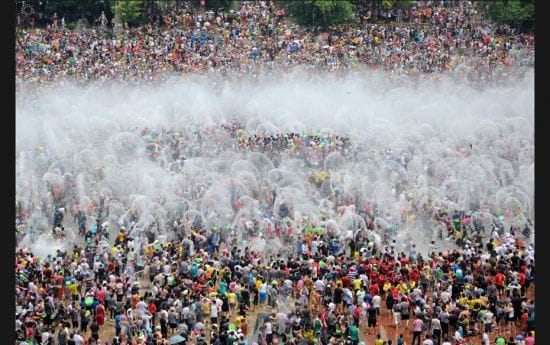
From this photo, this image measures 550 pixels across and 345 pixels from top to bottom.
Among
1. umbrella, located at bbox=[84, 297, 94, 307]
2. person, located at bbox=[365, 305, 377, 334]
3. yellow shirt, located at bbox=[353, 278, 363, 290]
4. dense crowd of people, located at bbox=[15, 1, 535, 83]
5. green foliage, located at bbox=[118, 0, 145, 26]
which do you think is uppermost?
green foliage, located at bbox=[118, 0, 145, 26]

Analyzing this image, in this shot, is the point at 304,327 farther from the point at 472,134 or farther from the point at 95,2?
the point at 95,2

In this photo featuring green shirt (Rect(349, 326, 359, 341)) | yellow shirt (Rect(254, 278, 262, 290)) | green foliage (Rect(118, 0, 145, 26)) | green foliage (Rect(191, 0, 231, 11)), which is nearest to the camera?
green shirt (Rect(349, 326, 359, 341))

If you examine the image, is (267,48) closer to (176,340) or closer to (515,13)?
(515,13)

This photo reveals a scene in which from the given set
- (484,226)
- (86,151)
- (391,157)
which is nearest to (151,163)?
(86,151)

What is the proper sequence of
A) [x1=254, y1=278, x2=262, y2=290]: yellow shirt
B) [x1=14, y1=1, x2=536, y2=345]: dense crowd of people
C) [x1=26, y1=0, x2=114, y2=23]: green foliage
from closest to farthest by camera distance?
[x1=14, y1=1, x2=536, y2=345]: dense crowd of people < [x1=254, y1=278, x2=262, y2=290]: yellow shirt < [x1=26, y1=0, x2=114, y2=23]: green foliage

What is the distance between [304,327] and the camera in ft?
124

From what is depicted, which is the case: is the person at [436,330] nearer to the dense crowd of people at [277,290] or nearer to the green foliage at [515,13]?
the dense crowd of people at [277,290]

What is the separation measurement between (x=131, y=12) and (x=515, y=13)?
22.7 meters

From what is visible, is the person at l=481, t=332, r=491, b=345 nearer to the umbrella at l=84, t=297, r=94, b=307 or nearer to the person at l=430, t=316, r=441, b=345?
the person at l=430, t=316, r=441, b=345

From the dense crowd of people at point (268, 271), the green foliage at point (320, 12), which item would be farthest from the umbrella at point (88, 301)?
the green foliage at point (320, 12)

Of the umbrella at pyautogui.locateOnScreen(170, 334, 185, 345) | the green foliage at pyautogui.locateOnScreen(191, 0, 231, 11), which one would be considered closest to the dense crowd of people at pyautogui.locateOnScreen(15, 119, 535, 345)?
the umbrella at pyautogui.locateOnScreen(170, 334, 185, 345)

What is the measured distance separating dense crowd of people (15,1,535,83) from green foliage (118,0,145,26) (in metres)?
0.75

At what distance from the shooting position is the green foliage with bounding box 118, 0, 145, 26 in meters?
70.1

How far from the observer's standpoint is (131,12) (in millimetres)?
70125
